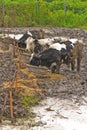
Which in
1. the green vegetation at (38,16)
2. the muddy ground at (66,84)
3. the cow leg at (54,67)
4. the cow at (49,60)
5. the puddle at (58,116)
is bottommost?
the puddle at (58,116)

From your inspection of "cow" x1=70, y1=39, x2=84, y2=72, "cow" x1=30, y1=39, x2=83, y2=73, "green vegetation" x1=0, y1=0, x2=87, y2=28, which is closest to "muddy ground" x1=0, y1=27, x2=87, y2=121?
"cow" x1=70, y1=39, x2=84, y2=72

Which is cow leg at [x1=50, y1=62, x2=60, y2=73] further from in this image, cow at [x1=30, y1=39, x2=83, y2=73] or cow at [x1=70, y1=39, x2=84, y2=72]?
cow at [x1=70, y1=39, x2=84, y2=72]

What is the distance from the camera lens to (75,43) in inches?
647

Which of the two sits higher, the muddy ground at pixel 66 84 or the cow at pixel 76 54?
the cow at pixel 76 54

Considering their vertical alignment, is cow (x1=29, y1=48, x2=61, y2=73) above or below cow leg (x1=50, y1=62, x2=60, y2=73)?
above

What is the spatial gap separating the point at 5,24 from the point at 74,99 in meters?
16.6

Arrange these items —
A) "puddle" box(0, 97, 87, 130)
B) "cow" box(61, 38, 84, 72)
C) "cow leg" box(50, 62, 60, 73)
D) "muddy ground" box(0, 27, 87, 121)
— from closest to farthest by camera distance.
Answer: "puddle" box(0, 97, 87, 130)
"muddy ground" box(0, 27, 87, 121)
"cow leg" box(50, 62, 60, 73)
"cow" box(61, 38, 84, 72)

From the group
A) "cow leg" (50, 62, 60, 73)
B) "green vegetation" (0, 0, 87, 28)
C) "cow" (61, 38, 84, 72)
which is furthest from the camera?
"green vegetation" (0, 0, 87, 28)

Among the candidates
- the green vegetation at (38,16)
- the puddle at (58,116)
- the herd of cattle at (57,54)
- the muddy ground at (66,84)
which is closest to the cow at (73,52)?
the herd of cattle at (57,54)

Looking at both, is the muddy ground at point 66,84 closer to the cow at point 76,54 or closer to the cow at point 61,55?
the cow at point 76,54

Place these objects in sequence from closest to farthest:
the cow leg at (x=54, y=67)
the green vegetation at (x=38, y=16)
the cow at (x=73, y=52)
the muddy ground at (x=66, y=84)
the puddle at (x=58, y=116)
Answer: the puddle at (x=58, y=116) < the muddy ground at (x=66, y=84) < the cow leg at (x=54, y=67) < the cow at (x=73, y=52) < the green vegetation at (x=38, y=16)

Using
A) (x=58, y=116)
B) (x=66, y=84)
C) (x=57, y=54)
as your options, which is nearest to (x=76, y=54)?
(x=57, y=54)

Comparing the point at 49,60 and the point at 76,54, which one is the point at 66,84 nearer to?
the point at 49,60

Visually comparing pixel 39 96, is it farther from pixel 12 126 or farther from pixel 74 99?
pixel 12 126
